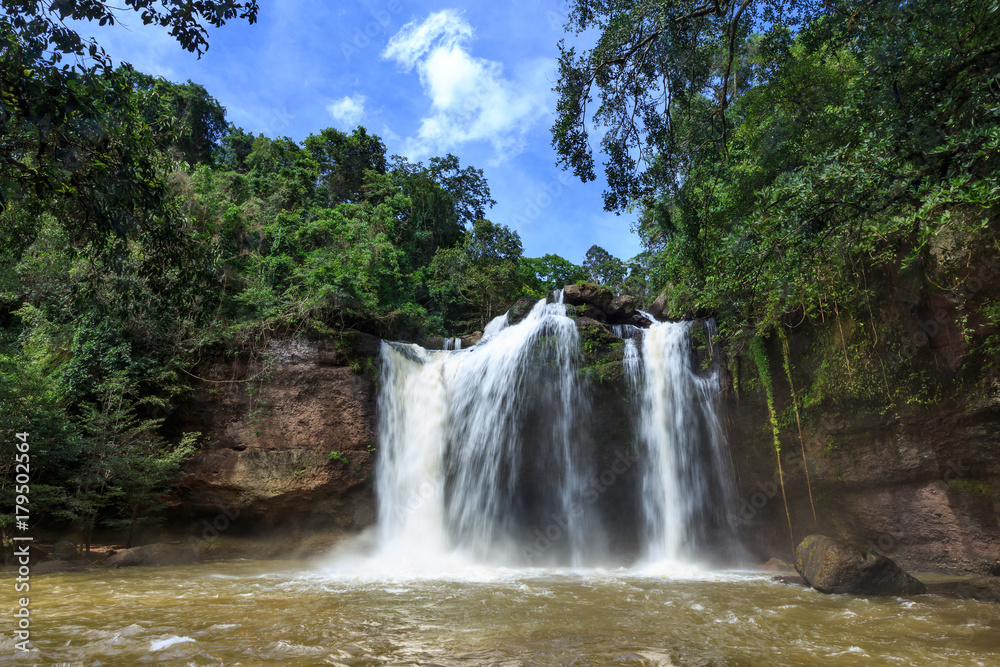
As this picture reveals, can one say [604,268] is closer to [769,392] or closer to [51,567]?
[769,392]

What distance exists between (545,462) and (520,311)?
6420mm

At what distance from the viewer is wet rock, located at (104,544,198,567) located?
35.1 ft

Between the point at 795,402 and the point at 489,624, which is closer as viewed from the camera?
the point at 489,624

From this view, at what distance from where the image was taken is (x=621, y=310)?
688 inches

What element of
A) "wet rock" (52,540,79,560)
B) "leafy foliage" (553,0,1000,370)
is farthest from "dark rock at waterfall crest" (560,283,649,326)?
"wet rock" (52,540,79,560)

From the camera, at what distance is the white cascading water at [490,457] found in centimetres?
1341

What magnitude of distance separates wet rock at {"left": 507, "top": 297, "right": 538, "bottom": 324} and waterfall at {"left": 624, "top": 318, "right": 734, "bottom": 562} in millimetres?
5308

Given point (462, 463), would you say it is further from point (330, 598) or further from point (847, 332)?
point (847, 332)

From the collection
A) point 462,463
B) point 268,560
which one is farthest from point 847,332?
point 268,560

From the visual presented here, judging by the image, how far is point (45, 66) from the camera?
14.1 feet

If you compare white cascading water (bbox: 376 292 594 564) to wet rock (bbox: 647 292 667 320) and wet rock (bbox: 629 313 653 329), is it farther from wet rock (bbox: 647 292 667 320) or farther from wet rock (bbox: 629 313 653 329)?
wet rock (bbox: 647 292 667 320)

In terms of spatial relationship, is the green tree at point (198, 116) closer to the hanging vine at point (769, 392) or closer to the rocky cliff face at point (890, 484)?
the hanging vine at point (769, 392)

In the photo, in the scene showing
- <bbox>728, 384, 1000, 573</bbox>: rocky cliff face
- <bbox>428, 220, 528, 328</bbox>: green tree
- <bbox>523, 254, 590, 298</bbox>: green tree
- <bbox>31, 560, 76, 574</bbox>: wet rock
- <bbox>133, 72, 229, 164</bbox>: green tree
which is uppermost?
<bbox>133, 72, 229, 164</bbox>: green tree

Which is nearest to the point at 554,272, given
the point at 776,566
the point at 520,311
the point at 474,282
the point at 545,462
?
the point at 474,282
